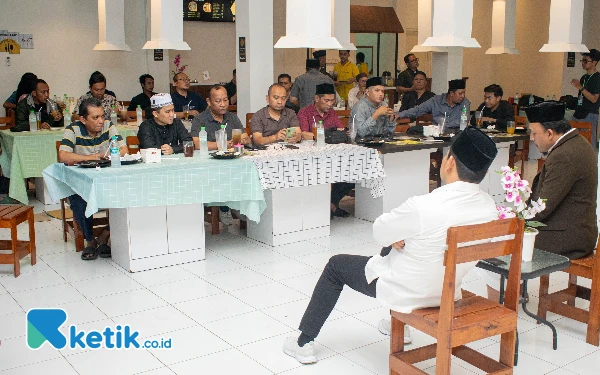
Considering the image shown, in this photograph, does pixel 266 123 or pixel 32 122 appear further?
pixel 32 122

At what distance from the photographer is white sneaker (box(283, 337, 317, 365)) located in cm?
347

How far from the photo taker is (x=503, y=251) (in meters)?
2.92

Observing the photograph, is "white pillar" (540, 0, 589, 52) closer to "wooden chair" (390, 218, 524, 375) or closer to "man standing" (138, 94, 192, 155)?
"man standing" (138, 94, 192, 155)

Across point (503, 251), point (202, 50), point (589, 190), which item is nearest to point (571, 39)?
point (589, 190)

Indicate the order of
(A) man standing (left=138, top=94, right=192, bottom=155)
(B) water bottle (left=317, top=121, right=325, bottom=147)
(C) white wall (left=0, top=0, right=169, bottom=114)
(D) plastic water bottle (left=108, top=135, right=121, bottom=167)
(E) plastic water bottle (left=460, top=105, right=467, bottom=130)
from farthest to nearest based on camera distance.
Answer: (C) white wall (left=0, top=0, right=169, bottom=114), (E) plastic water bottle (left=460, top=105, right=467, bottom=130), (B) water bottle (left=317, top=121, right=325, bottom=147), (A) man standing (left=138, top=94, right=192, bottom=155), (D) plastic water bottle (left=108, top=135, right=121, bottom=167)

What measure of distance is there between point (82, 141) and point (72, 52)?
5485 millimetres

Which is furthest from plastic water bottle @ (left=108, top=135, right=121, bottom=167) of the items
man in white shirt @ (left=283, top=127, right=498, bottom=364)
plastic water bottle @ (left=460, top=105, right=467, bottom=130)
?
plastic water bottle @ (left=460, top=105, right=467, bottom=130)

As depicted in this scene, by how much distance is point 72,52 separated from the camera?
398 inches

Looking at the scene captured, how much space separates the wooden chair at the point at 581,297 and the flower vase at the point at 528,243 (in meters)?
0.43

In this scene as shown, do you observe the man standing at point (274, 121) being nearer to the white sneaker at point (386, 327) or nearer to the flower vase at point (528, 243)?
the white sneaker at point (386, 327)

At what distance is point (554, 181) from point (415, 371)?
1.54m

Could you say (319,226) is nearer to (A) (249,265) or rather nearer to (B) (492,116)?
(A) (249,265)

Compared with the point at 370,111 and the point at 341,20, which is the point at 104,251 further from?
the point at 341,20

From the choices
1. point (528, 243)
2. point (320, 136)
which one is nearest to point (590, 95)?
point (320, 136)
